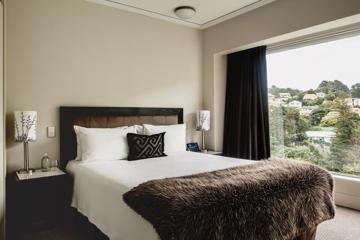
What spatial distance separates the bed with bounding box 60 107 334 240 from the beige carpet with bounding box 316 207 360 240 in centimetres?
40

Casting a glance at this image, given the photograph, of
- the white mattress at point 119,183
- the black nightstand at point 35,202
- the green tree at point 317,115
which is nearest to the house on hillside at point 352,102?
the green tree at point 317,115

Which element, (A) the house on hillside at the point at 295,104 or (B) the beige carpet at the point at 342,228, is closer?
(B) the beige carpet at the point at 342,228

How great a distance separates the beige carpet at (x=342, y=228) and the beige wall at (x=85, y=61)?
2.23 metres

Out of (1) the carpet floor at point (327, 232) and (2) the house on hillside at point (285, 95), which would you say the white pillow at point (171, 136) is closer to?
(1) the carpet floor at point (327, 232)

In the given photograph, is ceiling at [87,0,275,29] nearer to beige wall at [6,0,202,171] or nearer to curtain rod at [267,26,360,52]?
beige wall at [6,0,202,171]

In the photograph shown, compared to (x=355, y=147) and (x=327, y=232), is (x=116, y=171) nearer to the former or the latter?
(x=327, y=232)

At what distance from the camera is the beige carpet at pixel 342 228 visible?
246 centimetres

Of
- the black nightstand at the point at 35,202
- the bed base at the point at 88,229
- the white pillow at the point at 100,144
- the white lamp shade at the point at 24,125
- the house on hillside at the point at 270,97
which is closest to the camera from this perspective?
the bed base at the point at 88,229

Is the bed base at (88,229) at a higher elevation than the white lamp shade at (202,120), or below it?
below

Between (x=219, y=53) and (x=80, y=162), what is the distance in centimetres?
265

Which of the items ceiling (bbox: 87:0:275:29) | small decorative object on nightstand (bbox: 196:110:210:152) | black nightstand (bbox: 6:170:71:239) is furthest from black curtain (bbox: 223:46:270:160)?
black nightstand (bbox: 6:170:71:239)

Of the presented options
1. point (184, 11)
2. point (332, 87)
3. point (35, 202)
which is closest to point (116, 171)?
point (35, 202)

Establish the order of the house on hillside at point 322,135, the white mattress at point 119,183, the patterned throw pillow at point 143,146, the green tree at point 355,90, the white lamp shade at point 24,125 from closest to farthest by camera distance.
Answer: the white mattress at point 119,183 < the white lamp shade at point 24,125 < the patterned throw pillow at point 143,146 < the green tree at point 355,90 < the house on hillside at point 322,135

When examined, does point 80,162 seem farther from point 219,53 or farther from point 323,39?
→ point 323,39
